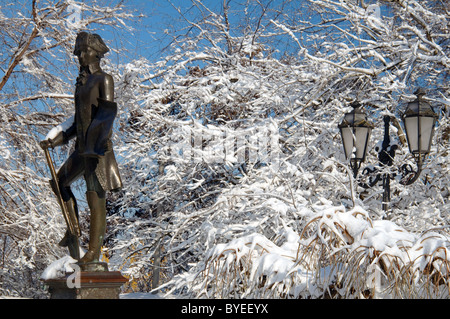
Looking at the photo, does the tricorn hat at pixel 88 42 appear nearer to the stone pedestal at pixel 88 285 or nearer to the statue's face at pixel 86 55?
the statue's face at pixel 86 55

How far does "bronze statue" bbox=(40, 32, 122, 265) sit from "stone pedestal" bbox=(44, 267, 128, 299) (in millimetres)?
172

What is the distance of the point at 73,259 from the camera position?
4625 mm

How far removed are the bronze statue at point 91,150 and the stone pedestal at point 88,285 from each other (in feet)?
0.57

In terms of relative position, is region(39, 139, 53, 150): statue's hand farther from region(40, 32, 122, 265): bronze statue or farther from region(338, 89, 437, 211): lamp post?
region(338, 89, 437, 211): lamp post

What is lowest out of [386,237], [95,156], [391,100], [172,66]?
[386,237]

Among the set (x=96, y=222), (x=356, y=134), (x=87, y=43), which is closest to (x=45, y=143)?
(x=96, y=222)

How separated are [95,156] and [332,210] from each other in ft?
6.03

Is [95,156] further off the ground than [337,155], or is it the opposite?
[337,155]

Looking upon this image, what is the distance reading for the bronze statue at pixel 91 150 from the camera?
4453 mm

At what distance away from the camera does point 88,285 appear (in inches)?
165

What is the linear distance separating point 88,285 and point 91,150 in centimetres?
102
